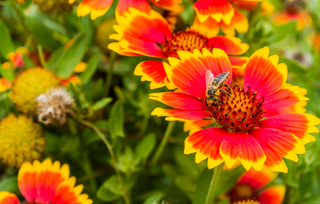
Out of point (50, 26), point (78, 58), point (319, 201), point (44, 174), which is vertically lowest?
point (319, 201)

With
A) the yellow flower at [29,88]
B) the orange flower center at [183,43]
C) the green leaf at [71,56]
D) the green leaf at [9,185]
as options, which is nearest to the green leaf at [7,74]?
the yellow flower at [29,88]

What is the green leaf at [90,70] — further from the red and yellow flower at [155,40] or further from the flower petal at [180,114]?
the flower petal at [180,114]

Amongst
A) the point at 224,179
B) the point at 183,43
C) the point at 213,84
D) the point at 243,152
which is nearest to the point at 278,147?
the point at 243,152

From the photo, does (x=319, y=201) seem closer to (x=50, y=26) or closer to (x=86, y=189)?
(x=86, y=189)

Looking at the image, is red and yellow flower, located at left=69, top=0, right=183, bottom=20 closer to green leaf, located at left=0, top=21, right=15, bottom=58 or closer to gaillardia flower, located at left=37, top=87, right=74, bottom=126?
gaillardia flower, located at left=37, top=87, right=74, bottom=126

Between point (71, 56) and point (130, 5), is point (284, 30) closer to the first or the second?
point (130, 5)

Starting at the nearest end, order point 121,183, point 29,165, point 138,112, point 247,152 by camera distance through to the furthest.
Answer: point 247,152
point 29,165
point 121,183
point 138,112

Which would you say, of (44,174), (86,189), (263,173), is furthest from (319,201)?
(44,174)
